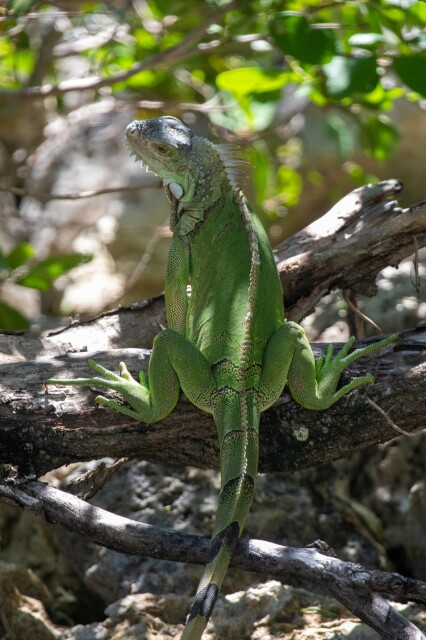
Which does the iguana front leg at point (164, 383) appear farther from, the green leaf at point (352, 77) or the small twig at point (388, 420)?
the green leaf at point (352, 77)

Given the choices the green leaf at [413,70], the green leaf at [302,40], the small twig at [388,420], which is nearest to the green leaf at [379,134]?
the green leaf at [302,40]

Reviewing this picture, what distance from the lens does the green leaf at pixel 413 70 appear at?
4.74m

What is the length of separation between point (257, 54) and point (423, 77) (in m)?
3.24

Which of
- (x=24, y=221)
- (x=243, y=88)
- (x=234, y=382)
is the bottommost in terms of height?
(x=24, y=221)

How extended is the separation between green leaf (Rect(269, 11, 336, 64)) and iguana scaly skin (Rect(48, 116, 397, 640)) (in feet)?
2.88

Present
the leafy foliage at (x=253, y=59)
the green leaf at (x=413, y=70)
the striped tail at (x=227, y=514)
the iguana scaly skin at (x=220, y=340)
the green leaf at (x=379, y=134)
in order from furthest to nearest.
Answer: the green leaf at (x=379, y=134)
the leafy foliage at (x=253, y=59)
the green leaf at (x=413, y=70)
the iguana scaly skin at (x=220, y=340)
the striped tail at (x=227, y=514)

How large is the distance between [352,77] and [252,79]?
869mm

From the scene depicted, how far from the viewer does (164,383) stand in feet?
12.7

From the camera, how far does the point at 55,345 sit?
4840mm

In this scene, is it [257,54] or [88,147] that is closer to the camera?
[257,54]

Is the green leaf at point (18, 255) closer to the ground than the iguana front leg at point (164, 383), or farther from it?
closer to the ground

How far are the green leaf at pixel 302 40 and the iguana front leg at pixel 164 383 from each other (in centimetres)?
207

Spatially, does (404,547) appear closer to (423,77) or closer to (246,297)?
(246,297)

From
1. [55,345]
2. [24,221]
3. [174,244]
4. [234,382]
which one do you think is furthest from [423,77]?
[24,221]
